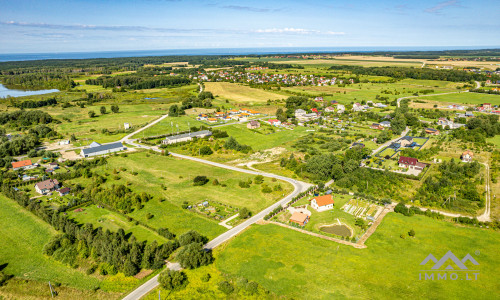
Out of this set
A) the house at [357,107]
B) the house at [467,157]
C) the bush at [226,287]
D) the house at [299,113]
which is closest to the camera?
the bush at [226,287]

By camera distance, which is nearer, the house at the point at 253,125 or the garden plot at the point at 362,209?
the garden plot at the point at 362,209

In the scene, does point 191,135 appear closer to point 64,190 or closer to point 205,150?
point 205,150

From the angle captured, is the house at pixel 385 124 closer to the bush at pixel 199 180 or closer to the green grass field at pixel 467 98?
the green grass field at pixel 467 98

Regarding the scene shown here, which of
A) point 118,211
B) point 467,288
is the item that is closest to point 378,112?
point 467,288

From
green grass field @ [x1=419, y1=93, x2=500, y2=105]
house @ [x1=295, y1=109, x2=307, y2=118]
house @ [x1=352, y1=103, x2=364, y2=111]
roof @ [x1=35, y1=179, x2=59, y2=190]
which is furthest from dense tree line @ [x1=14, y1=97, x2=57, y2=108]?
green grass field @ [x1=419, y1=93, x2=500, y2=105]

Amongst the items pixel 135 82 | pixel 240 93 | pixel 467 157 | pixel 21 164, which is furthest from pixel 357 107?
pixel 135 82

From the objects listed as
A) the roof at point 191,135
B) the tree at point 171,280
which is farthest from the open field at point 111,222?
the roof at point 191,135
